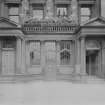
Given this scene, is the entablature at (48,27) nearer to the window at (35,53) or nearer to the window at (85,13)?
the window at (35,53)

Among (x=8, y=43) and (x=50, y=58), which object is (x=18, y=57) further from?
(x=50, y=58)

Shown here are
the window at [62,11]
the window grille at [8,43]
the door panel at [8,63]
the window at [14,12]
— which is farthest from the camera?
the window at [62,11]

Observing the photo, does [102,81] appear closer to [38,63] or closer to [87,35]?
[87,35]

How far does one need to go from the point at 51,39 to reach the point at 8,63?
17.6ft

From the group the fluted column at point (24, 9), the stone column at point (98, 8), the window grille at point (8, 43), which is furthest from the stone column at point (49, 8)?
the stone column at point (98, 8)

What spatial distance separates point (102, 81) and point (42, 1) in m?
11.4

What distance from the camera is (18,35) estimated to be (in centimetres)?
1265

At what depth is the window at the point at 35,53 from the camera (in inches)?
565

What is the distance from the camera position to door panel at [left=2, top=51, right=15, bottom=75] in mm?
13242

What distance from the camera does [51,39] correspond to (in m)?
14.2

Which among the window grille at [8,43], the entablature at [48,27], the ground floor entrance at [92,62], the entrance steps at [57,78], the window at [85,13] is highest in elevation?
the window at [85,13]

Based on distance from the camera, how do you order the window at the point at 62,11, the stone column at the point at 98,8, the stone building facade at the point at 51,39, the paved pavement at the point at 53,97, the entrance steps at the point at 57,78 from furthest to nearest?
the window at the point at 62,11
the stone column at the point at 98,8
the stone building facade at the point at 51,39
the entrance steps at the point at 57,78
the paved pavement at the point at 53,97

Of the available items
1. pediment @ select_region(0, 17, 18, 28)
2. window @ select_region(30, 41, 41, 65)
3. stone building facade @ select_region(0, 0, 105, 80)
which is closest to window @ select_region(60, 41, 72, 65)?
stone building facade @ select_region(0, 0, 105, 80)

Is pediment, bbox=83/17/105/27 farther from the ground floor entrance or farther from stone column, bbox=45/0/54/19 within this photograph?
stone column, bbox=45/0/54/19
